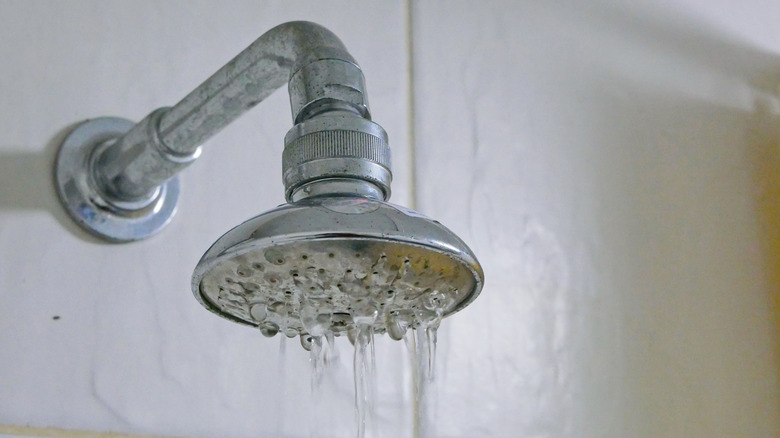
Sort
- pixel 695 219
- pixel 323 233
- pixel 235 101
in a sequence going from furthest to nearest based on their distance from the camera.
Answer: pixel 695 219 < pixel 235 101 < pixel 323 233

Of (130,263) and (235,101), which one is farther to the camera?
(130,263)

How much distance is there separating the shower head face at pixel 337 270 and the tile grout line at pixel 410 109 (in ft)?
0.91

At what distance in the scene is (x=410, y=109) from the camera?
678mm

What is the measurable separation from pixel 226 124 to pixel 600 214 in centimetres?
38

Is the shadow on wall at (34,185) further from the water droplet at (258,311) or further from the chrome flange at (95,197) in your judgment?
the water droplet at (258,311)

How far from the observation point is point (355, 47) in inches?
26.3

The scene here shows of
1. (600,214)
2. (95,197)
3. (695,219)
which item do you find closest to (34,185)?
(95,197)

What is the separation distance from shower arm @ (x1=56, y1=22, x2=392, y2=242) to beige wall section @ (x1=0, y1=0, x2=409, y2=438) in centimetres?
1

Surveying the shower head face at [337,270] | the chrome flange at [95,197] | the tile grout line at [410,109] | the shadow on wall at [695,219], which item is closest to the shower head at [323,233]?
the shower head face at [337,270]

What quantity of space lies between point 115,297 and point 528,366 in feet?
0.93

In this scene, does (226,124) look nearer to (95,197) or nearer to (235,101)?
(235,101)

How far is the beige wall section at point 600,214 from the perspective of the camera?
660 millimetres

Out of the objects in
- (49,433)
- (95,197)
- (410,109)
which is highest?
(410,109)

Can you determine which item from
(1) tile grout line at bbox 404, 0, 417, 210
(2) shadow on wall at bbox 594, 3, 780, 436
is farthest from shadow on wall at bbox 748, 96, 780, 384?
(1) tile grout line at bbox 404, 0, 417, 210
